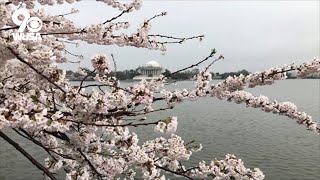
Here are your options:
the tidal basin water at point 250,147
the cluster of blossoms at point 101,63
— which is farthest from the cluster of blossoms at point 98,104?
the tidal basin water at point 250,147

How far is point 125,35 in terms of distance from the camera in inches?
262

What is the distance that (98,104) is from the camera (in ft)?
12.7

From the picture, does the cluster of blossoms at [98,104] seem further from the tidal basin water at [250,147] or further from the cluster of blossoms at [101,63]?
the tidal basin water at [250,147]

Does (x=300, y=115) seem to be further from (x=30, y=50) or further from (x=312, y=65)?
(x=30, y=50)

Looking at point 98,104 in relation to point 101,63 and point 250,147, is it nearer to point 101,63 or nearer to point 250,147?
point 101,63

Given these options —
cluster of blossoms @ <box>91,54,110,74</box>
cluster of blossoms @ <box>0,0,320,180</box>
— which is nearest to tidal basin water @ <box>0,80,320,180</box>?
cluster of blossoms @ <box>0,0,320,180</box>

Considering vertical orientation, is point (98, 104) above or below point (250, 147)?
above

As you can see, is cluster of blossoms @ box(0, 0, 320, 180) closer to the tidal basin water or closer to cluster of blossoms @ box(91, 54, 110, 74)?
cluster of blossoms @ box(91, 54, 110, 74)

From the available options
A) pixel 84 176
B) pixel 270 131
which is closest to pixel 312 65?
pixel 84 176

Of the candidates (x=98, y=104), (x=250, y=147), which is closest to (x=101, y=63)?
(x=98, y=104)

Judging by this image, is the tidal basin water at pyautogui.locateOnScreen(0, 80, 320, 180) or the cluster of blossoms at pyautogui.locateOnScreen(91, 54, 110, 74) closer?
the cluster of blossoms at pyautogui.locateOnScreen(91, 54, 110, 74)

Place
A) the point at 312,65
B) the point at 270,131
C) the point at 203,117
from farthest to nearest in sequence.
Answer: the point at 203,117, the point at 270,131, the point at 312,65

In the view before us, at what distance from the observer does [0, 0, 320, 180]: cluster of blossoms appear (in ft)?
11.4

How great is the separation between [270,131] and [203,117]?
9.61 m
